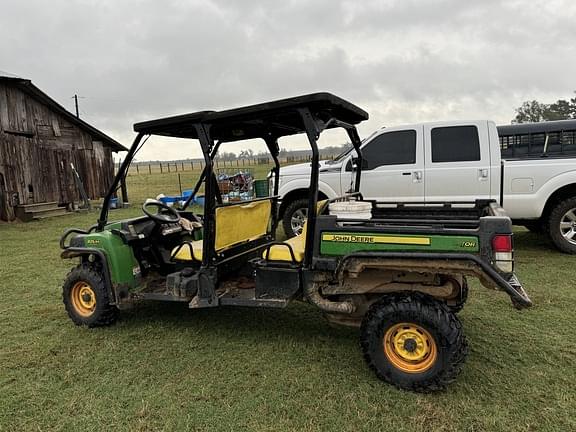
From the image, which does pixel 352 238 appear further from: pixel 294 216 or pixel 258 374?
pixel 294 216

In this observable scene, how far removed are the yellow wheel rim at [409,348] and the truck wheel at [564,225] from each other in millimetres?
4778

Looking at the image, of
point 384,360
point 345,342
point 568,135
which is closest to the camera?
point 384,360

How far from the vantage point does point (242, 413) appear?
9.27ft

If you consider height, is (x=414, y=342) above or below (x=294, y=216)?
below

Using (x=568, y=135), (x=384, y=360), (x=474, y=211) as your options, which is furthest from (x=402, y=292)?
(x=568, y=135)

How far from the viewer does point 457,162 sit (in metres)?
6.74

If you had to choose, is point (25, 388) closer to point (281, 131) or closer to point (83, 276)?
point (83, 276)

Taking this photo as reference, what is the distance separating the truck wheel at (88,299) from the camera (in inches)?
163

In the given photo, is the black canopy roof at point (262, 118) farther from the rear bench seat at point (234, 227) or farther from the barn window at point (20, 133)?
the barn window at point (20, 133)

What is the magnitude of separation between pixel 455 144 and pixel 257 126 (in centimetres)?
401

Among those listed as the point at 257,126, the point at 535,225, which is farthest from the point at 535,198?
the point at 257,126

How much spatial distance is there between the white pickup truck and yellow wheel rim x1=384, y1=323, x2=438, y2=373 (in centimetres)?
365

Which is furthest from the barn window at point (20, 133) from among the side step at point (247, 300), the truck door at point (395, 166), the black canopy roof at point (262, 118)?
the side step at point (247, 300)

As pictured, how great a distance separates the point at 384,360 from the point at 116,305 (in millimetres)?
2545
